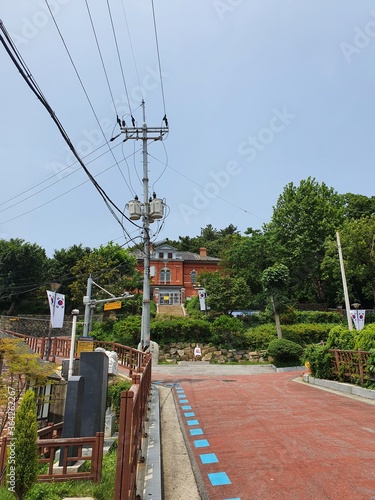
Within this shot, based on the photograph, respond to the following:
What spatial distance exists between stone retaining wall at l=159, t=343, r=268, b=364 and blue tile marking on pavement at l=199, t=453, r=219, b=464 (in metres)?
19.0

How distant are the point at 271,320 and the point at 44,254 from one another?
2759cm

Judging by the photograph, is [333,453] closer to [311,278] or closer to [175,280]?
[311,278]

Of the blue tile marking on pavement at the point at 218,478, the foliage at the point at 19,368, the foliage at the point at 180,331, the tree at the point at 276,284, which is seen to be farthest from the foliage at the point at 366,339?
the foliage at the point at 180,331

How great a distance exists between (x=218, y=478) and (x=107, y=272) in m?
28.8

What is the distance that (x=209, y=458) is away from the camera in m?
4.78

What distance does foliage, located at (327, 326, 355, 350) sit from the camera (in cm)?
1104

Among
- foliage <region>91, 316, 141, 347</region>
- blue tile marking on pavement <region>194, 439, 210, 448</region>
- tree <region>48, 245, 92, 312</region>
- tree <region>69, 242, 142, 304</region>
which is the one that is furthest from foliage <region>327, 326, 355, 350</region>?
tree <region>48, 245, 92, 312</region>

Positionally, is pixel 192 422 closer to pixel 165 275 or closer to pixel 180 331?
pixel 180 331

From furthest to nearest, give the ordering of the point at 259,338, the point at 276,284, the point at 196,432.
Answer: the point at 259,338, the point at 276,284, the point at 196,432

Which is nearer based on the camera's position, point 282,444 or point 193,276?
point 282,444

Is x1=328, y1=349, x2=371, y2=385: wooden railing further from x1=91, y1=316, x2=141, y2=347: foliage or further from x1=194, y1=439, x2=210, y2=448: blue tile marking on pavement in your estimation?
x1=91, y1=316, x2=141, y2=347: foliage

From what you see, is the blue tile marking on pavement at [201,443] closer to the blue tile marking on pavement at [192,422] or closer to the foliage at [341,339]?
the blue tile marking on pavement at [192,422]

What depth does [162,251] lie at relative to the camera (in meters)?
46.8

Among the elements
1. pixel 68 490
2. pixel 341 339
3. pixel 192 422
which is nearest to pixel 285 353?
pixel 341 339
